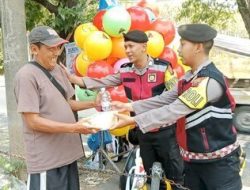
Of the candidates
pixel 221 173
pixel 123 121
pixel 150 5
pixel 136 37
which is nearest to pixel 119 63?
pixel 136 37

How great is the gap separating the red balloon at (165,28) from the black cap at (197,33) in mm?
1895

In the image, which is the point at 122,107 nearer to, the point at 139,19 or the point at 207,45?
the point at 207,45

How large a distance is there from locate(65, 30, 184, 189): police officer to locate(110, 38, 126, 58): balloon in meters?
0.42

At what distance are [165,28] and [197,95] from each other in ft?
7.19

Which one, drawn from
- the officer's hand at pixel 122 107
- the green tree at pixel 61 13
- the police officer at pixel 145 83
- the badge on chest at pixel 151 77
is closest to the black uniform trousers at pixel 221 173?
the officer's hand at pixel 122 107

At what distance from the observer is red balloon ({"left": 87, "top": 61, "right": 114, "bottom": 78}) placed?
433cm

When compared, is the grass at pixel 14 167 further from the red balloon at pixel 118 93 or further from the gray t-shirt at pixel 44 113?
the gray t-shirt at pixel 44 113

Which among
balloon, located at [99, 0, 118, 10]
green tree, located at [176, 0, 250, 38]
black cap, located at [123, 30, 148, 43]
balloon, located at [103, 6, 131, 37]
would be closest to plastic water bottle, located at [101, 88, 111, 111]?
black cap, located at [123, 30, 148, 43]

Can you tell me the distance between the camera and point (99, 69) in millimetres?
4363

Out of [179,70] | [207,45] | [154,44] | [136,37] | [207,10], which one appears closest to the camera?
[207,45]

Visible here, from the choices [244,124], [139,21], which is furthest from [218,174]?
[244,124]

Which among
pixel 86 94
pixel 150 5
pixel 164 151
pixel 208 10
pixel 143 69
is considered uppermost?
pixel 150 5

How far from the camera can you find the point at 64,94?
118 inches

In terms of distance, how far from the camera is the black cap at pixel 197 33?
2.75 metres
